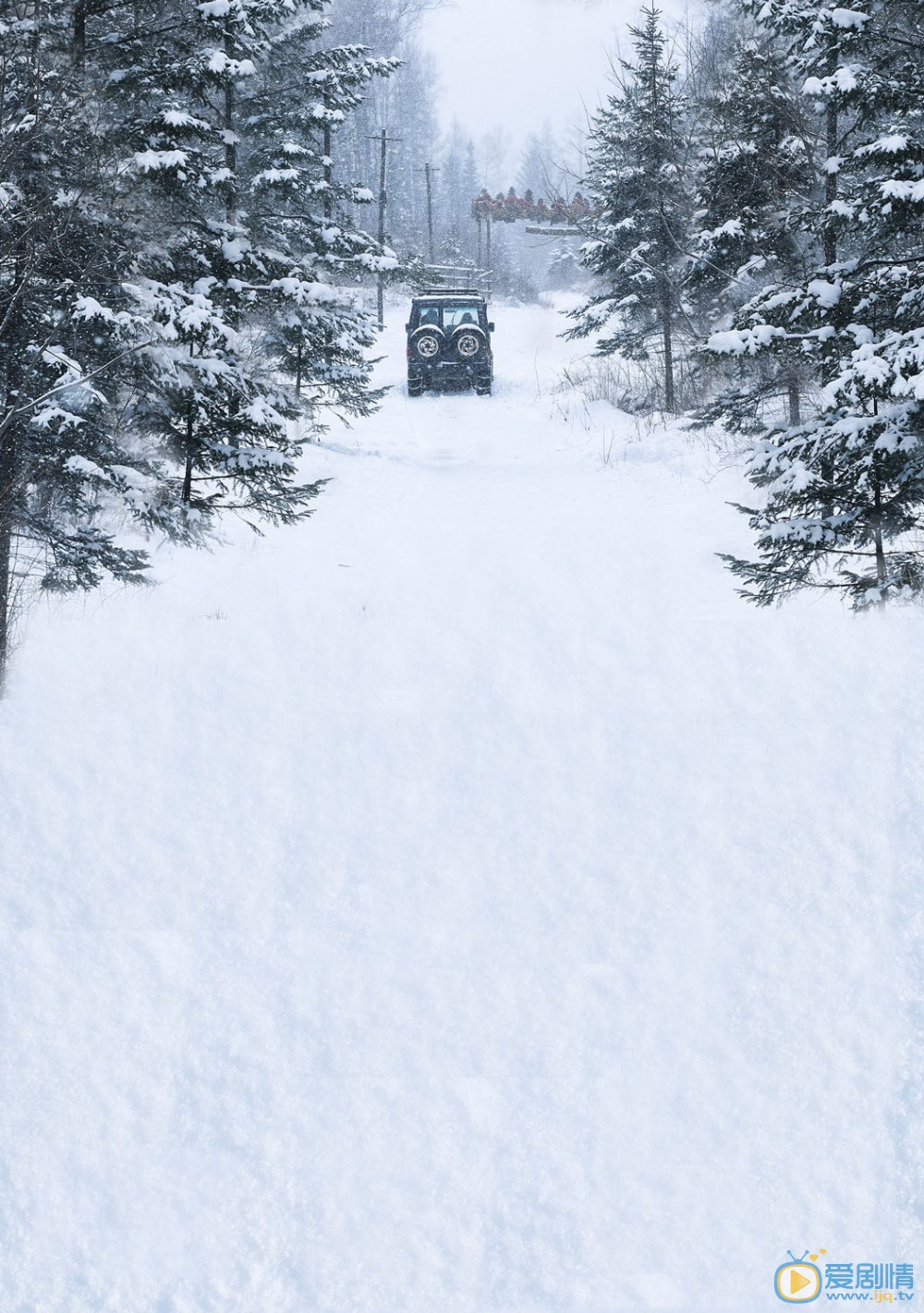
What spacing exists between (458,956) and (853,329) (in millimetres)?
4518

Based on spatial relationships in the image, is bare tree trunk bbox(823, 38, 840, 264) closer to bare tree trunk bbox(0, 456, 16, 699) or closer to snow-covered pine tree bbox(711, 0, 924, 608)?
snow-covered pine tree bbox(711, 0, 924, 608)

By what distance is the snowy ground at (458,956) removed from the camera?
3027 millimetres

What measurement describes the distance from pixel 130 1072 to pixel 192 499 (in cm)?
503

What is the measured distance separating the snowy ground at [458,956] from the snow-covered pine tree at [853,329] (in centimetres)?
54

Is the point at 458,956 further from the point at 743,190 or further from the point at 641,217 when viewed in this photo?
the point at 641,217

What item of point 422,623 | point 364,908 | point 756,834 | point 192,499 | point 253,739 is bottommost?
point 364,908

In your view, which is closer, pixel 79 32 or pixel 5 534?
pixel 5 534

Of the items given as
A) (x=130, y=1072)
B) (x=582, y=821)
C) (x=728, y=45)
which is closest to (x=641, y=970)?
(x=582, y=821)

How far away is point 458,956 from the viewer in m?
3.79

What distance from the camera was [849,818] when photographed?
13.3ft

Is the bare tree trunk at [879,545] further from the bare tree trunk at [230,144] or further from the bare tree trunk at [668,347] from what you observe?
the bare tree trunk at [668,347]

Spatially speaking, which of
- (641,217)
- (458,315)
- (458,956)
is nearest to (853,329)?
(458,956)

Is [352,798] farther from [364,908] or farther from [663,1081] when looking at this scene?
[663,1081]

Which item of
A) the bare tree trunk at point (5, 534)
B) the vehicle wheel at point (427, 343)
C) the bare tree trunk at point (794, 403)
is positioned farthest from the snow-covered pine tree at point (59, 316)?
the vehicle wheel at point (427, 343)
